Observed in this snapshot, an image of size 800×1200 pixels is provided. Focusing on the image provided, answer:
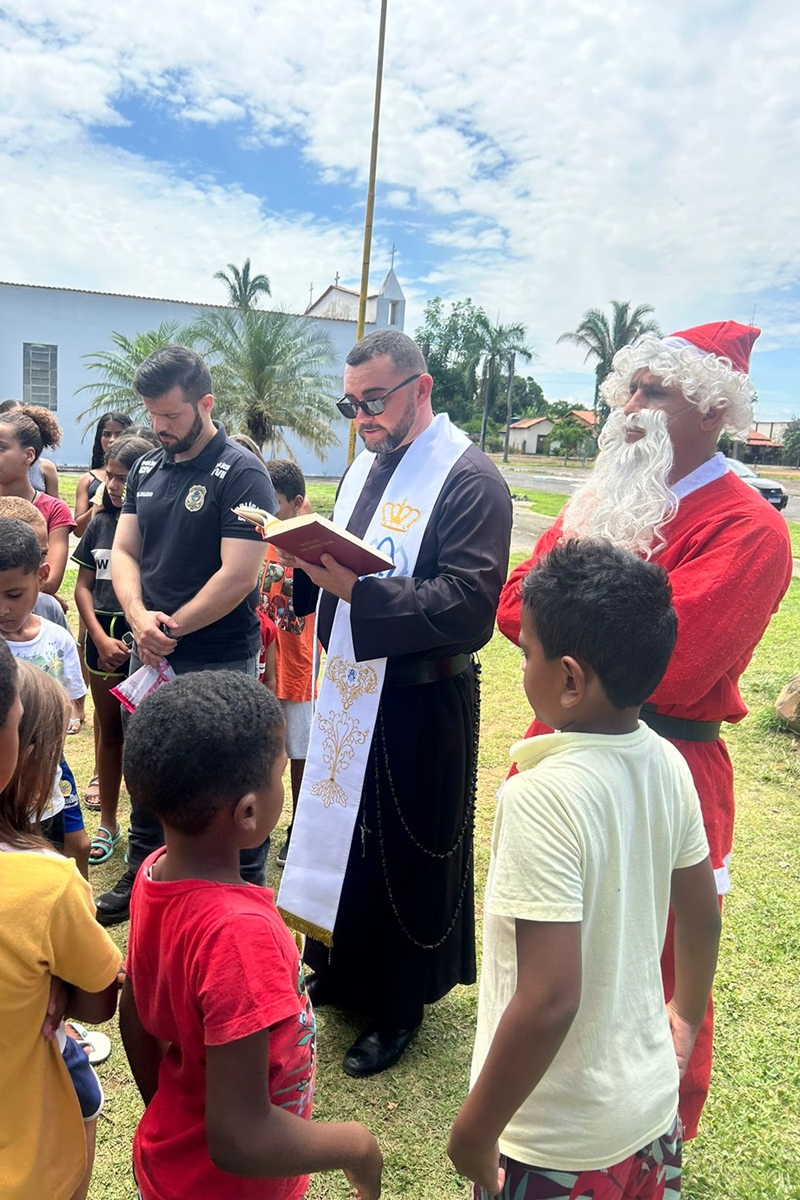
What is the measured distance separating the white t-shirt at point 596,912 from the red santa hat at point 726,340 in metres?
1.29

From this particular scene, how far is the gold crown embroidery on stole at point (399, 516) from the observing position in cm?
257

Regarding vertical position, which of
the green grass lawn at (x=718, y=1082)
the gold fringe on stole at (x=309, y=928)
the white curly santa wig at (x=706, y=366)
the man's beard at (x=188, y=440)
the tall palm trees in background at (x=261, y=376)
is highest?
the tall palm trees in background at (x=261, y=376)

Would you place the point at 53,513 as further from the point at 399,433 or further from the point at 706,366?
the point at 706,366

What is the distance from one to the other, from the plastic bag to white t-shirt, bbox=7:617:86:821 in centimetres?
15

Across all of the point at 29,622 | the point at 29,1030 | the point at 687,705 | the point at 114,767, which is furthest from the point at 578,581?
the point at 114,767

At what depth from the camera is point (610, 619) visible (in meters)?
1.28

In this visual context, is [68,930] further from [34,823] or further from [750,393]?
[750,393]

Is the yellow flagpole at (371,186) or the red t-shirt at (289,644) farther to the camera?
the yellow flagpole at (371,186)

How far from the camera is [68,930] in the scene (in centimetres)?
124

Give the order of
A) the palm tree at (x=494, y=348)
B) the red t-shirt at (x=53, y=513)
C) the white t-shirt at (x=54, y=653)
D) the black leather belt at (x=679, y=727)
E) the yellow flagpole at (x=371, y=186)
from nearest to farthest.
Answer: the black leather belt at (x=679, y=727), the white t-shirt at (x=54, y=653), the red t-shirt at (x=53, y=513), the yellow flagpole at (x=371, y=186), the palm tree at (x=494, y=348)

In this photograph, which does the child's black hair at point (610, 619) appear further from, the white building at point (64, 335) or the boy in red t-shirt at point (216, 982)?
the white building at point (64, 335)

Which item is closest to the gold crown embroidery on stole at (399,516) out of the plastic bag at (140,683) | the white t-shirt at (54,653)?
the plastic bag at (140,683)

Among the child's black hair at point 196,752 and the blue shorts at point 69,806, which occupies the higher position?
the child's black hair at point 196,752

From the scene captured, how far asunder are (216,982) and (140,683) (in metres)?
1.99
